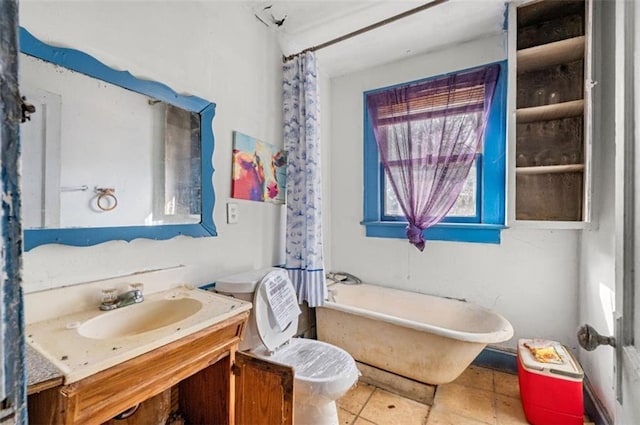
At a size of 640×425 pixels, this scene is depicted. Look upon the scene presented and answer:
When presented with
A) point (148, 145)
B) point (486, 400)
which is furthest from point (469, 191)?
point (148, 145)

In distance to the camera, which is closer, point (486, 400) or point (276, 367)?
point (276, 367)

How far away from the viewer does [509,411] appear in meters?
1.69


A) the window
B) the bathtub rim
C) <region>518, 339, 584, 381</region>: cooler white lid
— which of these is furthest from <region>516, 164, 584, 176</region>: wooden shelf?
<region>518, 339, 584, 381</region>: cooler white lid

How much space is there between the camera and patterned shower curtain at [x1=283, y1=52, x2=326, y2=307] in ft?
6.36

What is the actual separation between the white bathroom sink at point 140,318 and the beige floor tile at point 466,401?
1.56 meters

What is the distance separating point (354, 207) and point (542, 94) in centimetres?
156

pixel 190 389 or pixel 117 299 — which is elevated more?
pixel 117 299

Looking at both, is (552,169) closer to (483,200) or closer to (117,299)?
(483,200)

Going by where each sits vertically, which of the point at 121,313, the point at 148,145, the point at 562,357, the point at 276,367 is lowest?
the point at 562,357

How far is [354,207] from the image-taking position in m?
2.70

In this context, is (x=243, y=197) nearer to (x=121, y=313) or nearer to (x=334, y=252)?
(x=121, y=313)

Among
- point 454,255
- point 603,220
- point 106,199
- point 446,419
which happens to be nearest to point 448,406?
point 446,419

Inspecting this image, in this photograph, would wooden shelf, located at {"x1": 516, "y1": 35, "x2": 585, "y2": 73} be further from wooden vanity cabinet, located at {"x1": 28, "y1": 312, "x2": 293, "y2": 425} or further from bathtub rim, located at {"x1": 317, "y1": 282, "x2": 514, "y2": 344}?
wooden vanity cabinet, located at {"x1": 28, "y1": 312, "x2": 293, "y2": 425}

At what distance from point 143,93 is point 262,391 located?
1377 mm
